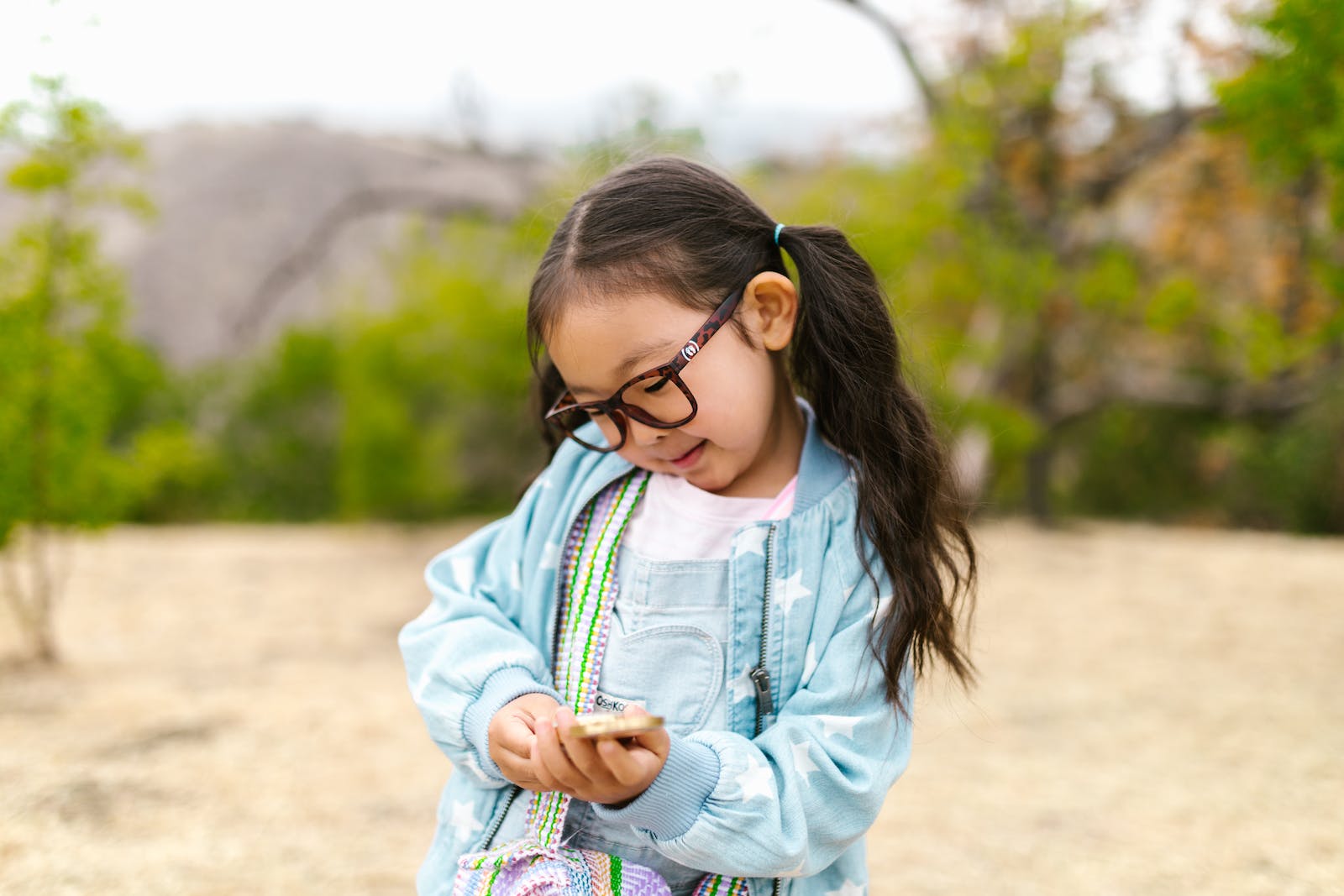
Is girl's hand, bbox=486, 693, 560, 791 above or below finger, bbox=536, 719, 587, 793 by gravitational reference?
below

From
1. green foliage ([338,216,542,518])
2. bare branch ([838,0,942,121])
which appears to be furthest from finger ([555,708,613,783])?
bare branch ([838,0,942,121])

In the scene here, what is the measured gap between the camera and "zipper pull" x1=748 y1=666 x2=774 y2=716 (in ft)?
4.85

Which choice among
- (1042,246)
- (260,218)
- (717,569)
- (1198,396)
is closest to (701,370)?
(717,569)

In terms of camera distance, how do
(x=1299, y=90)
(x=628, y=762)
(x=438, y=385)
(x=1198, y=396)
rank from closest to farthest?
(x=628, y=762)
(x=1299, y=90)
(x=438, y=385)
(x=1198, y=396)

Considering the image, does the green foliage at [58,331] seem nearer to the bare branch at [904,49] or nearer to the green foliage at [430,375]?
the green foliage at [430,375]

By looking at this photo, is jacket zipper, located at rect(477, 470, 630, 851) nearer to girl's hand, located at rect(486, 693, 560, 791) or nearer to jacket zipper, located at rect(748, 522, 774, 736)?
girl's hand, located at rect(486, 693, 560, 791)

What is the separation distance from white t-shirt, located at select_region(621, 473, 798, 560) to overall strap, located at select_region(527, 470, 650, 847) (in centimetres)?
3

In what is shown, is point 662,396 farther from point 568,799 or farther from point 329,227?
point 329,227

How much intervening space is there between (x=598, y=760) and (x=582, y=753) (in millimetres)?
21

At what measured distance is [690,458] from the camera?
5.15ft

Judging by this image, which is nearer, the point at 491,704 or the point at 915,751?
the point at 491,704

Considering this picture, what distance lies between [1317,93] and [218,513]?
911 centimetres

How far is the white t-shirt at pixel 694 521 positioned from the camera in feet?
5.23

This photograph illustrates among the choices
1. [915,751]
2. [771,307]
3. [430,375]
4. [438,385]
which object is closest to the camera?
[771,307]
